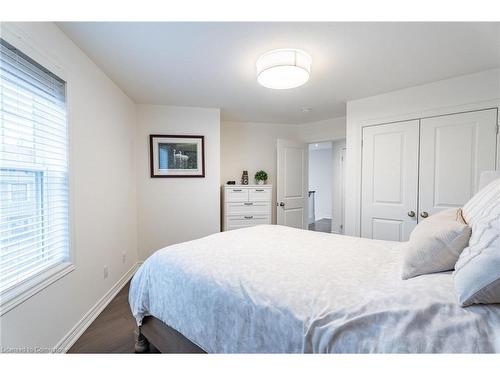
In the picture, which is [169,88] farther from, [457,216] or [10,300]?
[457,216]

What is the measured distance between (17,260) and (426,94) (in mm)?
3751

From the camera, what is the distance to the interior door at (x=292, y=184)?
13.4 feet

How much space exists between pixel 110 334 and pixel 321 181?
6.85m

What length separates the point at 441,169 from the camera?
256cm

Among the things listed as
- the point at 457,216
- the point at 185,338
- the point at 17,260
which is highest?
Answer: the point at 457,216

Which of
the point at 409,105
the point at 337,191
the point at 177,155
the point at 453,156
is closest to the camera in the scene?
the point at 453,156

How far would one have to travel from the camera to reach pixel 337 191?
16.7 feet

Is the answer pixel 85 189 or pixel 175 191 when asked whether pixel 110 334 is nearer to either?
pixel 85 189

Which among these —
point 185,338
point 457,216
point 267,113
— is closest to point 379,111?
point 267,113

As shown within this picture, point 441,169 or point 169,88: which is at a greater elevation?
point 169,88

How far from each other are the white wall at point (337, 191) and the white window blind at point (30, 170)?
4508mm

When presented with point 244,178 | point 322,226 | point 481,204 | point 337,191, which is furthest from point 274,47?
point 322,226

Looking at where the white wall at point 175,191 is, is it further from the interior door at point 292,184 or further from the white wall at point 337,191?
the white wall at point 337,191

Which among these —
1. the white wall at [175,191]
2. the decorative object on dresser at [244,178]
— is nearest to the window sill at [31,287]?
the white wall at [175,191]
